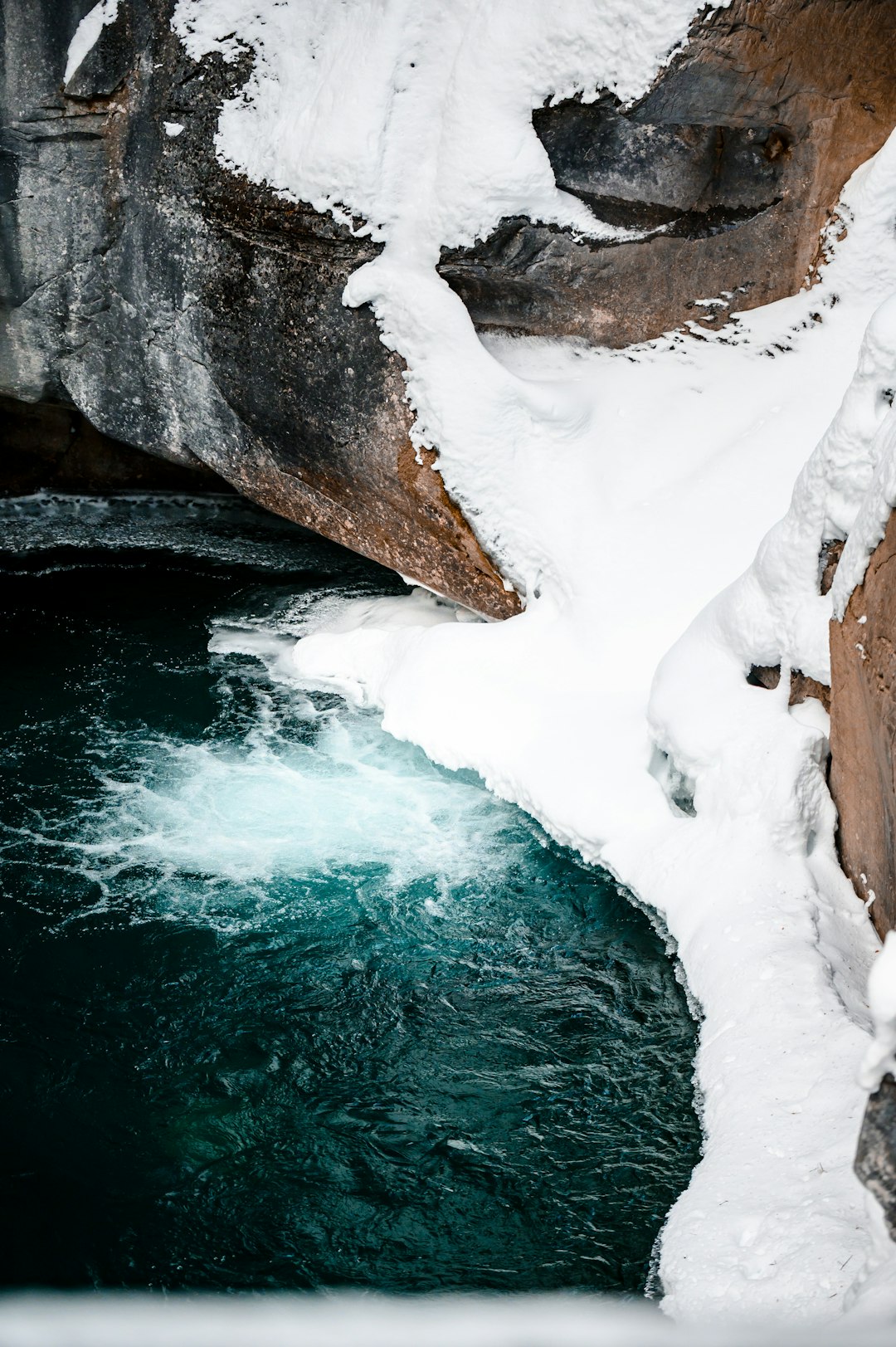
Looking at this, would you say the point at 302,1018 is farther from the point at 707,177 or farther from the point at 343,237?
the point at 707,177

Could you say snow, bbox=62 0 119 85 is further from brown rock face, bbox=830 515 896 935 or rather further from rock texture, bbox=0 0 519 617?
brown rock face, bbox=830 515 896 935

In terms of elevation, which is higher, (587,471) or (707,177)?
(707,177)

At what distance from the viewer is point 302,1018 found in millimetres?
4402

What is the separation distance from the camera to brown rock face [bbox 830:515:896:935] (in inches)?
153

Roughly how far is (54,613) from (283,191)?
3.34 meters

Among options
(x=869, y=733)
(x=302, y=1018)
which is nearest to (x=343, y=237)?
(x=869, y=733)

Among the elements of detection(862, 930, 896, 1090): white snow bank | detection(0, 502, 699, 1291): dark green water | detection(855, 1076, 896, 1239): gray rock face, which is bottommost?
detection(0, 502, 699, 1291): dark green water

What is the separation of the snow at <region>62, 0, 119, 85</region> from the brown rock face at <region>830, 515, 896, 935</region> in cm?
560

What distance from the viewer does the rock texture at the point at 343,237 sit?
6.10 metres

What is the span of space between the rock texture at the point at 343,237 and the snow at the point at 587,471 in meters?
0.17

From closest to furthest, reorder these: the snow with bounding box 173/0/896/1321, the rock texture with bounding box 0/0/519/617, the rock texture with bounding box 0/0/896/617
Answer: the snow with bounding box 173/0/896/1321 → the rock texture with bounding box 0/0/896/617 → the rock texture with bounding box 0/0/519/617

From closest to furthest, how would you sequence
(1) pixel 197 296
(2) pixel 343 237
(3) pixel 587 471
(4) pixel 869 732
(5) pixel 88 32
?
1. (4) pixel 869 732
2. (2) pixel 343 237
3. (3) pixel 587 471
4. (5) pixel 88 32
5. (1) pixel 197 296

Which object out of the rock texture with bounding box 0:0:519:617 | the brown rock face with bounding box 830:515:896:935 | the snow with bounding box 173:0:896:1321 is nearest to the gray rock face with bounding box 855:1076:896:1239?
the brown rock face with bounding box 830:515:896:935

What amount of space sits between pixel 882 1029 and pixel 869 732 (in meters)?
1.89
